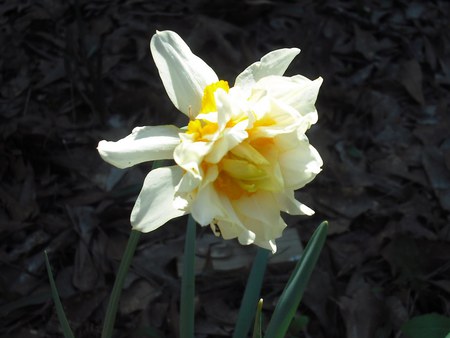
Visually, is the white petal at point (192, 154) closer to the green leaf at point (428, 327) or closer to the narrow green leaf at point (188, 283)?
the narrow green leaf at point (188, 283)

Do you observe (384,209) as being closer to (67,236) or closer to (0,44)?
(67,236)

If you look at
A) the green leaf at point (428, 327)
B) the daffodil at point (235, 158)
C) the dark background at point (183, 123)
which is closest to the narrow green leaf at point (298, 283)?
the daffodil at point (235, 158)

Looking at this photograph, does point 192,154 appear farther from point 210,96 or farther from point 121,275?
point 121,275

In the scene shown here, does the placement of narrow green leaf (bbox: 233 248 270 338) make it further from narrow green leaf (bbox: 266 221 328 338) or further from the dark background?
the dark background

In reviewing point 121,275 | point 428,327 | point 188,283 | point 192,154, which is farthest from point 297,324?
point 192,154

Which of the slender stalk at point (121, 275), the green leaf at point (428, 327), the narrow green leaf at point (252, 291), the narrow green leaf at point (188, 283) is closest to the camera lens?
the slender stalk at point (121, 275)

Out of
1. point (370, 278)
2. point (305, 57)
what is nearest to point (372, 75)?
point (305, 57)
